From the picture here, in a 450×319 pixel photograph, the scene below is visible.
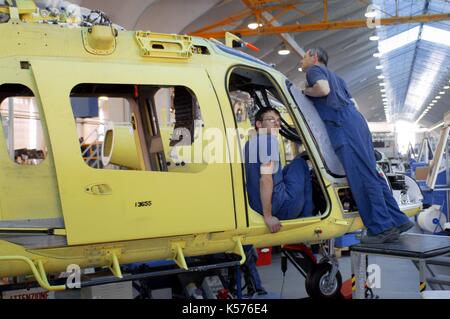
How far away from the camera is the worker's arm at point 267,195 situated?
13.4 ft

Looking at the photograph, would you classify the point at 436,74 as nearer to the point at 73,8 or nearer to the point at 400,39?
the point at 400,39

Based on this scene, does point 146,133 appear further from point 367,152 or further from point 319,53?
point 367,152

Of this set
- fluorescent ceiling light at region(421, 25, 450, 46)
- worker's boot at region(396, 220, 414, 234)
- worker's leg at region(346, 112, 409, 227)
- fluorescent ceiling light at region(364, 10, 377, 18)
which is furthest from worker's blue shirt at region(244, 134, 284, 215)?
fluorescent ceiling light at region(421, 25, 450, 46)

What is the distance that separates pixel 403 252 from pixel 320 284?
3.81ft

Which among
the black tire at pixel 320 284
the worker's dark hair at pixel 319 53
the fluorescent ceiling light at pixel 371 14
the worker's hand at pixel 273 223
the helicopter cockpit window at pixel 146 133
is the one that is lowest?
the black tire at pixel 320 284

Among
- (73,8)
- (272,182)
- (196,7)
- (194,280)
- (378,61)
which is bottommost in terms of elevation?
(194,280)

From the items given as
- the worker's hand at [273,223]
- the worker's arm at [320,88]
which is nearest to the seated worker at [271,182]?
the worker's hand at [273,223]

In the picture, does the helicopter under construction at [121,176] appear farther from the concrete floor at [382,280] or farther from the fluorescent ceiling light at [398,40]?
the fluorescent ceiling light at [398,40]

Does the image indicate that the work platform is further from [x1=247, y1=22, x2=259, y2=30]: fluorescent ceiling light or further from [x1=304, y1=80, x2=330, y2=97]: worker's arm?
[x1=247, y1=22, x2=259, y2=30]: fluorescent ceiling light

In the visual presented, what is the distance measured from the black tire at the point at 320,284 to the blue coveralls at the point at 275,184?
866 mm

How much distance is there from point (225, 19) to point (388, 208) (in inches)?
519

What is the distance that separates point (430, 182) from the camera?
10148mm

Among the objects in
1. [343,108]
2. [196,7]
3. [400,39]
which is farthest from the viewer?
[400,39]

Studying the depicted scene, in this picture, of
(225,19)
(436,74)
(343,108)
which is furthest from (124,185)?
(436,74)
